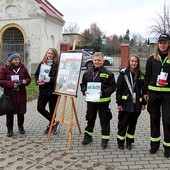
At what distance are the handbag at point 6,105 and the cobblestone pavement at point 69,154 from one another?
63cm

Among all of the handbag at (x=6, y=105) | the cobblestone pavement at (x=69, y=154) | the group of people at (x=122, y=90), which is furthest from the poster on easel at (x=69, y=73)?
the cobblestone pavement at (x=69, y=154)

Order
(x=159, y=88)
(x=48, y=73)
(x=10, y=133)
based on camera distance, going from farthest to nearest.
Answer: (x=10, y=133) → (x=48, y=73) → (x=159, y=88)

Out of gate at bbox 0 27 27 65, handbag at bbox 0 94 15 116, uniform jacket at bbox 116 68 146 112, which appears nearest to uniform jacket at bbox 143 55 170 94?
uniform jacket at bbox 116 68 146 112

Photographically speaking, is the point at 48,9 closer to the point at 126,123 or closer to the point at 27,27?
the point at 27,27

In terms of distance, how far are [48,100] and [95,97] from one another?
1560mm

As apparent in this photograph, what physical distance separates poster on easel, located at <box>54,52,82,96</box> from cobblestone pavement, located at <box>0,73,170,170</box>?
1110 millimetres

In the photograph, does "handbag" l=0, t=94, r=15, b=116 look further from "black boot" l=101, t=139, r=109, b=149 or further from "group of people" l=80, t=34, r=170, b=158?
"black boot" l=101, t=139, r=109, b=149

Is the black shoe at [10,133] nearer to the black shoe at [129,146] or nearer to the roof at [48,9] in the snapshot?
the black shoe at [129,146]

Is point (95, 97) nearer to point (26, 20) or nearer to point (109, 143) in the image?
point (109, 143)

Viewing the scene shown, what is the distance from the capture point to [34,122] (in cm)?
802

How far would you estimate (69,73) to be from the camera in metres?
6.07

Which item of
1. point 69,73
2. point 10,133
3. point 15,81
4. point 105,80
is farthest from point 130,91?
point 10,133

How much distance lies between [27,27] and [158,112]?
648 inches

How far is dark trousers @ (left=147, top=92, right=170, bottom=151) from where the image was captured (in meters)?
5.19
